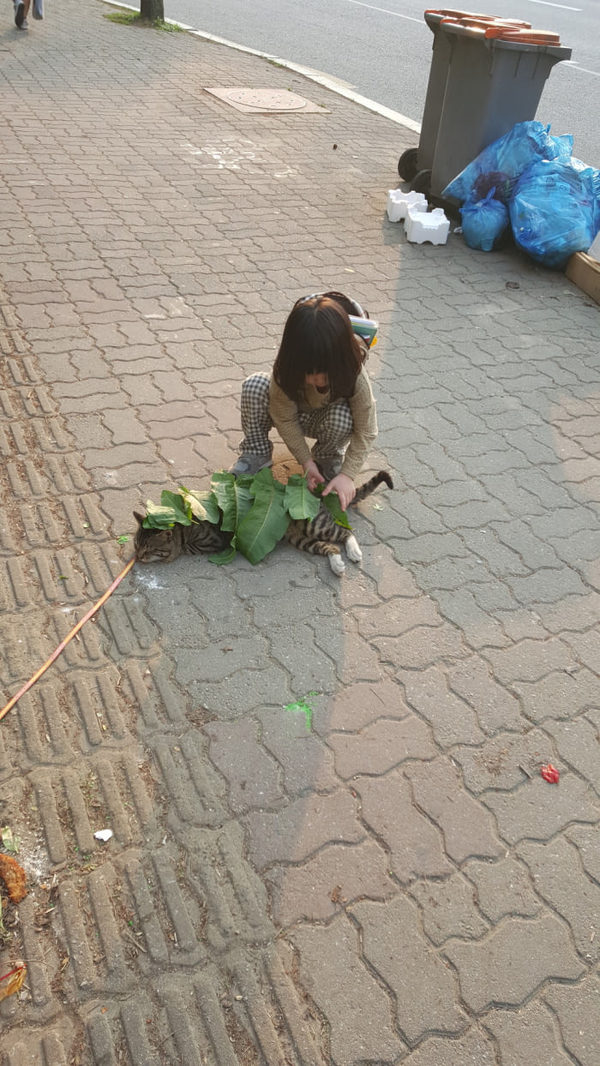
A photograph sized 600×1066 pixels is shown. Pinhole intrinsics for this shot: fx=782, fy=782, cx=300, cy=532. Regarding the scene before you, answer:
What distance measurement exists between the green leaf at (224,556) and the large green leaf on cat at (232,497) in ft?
0.27

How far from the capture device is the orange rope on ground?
2629 mm

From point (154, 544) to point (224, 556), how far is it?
0.99ft

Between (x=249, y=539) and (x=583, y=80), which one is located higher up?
(x=583, y=80)

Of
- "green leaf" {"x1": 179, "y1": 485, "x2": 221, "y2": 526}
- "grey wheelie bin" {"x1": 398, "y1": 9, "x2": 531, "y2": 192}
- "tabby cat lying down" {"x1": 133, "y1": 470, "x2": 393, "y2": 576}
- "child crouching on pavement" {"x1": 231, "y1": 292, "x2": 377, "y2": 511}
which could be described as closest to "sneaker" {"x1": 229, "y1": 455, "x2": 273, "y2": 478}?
"child crouching on pavement" {"x1": 231, "y1": 292, "x2": 377, "y2": 511}

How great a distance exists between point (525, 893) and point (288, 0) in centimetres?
1916

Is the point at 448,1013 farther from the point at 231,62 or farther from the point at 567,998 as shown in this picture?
the point at 231,62

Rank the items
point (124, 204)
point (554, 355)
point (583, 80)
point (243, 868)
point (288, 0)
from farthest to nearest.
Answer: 1. point (288, 0)
2. point (583, 80)
3. point (124, 204)
4. point (554, 355)
5. point (243, 868)

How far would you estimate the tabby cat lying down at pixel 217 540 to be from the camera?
3170 millimetres

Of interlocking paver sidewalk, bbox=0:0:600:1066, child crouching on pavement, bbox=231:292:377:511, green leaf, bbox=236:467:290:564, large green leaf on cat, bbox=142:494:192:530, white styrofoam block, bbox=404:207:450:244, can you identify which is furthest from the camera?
white styrofoam block, bbox=404:207:450:244

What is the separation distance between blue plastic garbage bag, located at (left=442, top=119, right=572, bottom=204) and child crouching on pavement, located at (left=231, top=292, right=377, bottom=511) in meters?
3.54

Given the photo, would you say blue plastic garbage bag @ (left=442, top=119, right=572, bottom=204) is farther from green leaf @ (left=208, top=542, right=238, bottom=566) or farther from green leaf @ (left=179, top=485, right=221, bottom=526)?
green leaf @ (left=208, top=542, right=238, bottom=566)

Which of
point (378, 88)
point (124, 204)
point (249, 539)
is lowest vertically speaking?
point (249, 539)

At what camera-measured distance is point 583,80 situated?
468 inches

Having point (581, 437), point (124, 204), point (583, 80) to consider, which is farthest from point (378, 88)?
point (581, 437)
